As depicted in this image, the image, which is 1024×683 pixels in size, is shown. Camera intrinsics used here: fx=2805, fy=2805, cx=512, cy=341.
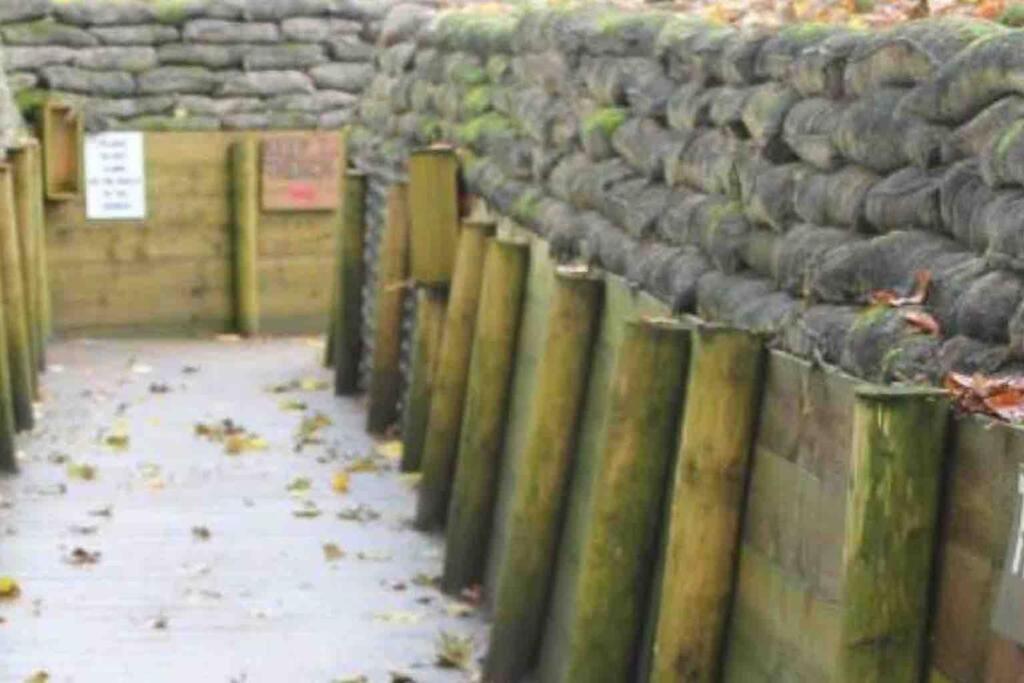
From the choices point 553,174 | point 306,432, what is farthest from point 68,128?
point 553,174

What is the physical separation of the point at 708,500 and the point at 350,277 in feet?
33.6

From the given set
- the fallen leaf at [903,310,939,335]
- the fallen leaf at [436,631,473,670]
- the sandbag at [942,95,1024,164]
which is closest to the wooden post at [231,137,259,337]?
the fallen leaf at [436,631,473,670]

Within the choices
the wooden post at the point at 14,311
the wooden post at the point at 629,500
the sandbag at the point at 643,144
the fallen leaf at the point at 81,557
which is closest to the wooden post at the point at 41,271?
the wooden post at the point at 14,311

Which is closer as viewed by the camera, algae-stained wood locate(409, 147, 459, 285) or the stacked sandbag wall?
the stacked sandbag wall

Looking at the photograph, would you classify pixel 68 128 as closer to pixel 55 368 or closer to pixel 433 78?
pixel 55 368

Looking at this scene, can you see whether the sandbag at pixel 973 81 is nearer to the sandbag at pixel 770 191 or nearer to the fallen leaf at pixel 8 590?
the sandbag at pixel 770 191

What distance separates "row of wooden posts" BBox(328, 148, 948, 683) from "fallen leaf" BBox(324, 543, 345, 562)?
22.5 inches

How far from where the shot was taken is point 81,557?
11.4 m

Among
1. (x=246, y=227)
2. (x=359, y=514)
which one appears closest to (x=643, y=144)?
(x=359, y=514)

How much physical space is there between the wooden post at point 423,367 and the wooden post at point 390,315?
1.37 m

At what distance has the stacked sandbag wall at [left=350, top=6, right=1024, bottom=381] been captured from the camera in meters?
5.63

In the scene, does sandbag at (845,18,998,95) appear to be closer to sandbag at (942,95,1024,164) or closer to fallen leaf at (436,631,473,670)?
sandbag at (942,95,1024,164)

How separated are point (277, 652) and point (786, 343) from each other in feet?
11.5

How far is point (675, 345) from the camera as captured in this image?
7355mm
